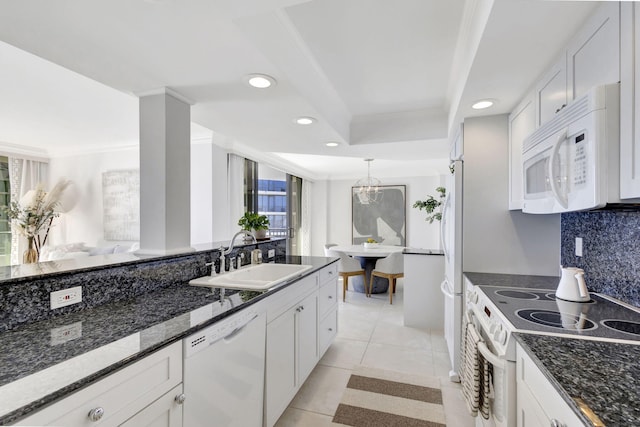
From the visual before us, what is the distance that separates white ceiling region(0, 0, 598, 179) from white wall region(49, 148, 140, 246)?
1.61 m

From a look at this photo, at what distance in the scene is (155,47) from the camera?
151cm

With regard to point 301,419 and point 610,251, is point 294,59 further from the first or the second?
point 301,419

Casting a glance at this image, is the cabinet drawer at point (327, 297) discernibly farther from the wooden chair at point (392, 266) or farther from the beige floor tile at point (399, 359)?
the wooden chair at point (392, 266)

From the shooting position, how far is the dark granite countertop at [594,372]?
0.70 meters

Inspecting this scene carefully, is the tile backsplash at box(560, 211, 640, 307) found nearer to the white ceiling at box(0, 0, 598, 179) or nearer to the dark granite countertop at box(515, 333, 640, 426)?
the dark granite countertop at box(515, 333, 640, 426)

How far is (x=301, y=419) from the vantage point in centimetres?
192

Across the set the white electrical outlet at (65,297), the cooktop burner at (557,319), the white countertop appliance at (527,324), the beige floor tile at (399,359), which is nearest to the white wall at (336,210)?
the beige floor tile at (399,359)

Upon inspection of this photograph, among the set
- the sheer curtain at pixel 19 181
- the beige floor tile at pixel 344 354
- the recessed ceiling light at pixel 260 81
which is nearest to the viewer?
the recessed ceiling light at pixel 260 81

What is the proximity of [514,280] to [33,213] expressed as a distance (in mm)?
6212

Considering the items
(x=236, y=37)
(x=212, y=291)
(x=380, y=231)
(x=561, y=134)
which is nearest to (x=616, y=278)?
(x=561, y=134)

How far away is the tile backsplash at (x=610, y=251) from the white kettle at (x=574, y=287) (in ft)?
0.54

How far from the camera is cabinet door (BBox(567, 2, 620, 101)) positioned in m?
1.07

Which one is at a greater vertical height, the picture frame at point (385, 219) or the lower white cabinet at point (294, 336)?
the picture frame at point (385, 219)

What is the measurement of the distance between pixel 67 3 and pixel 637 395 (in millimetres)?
2301
